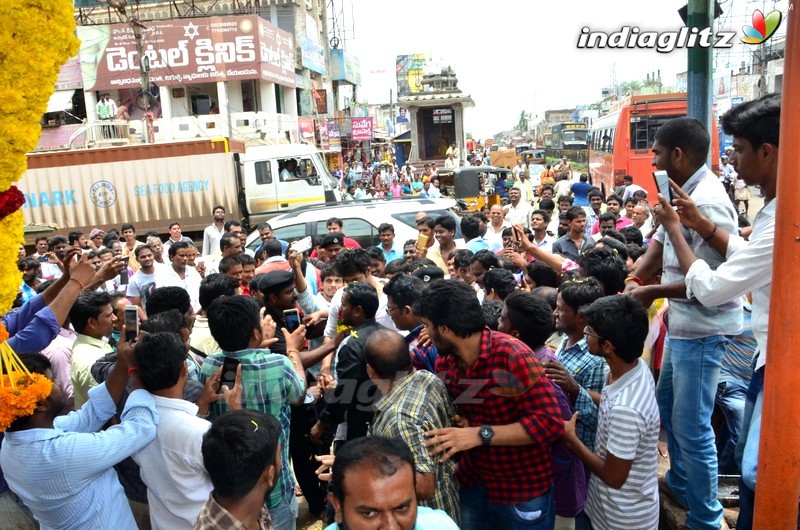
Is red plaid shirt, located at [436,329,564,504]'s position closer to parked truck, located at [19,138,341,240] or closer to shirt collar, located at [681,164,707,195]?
shirt collar, located at [681,164,707,195]

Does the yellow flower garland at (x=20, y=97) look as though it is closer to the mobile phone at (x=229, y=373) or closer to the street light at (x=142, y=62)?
the mobile phone at (x=229, y=373)

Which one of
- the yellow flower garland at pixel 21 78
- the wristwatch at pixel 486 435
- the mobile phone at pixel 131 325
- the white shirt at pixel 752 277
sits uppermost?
the yellow flower garland at pixel 21 78

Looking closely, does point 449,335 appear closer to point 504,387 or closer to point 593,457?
point 504,387

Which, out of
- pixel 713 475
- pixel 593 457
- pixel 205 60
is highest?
pixel 205 60

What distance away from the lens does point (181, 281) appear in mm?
7023

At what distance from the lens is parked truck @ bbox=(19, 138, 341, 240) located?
16875 mm

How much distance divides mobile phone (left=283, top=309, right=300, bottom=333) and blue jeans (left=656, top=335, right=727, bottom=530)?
230cm

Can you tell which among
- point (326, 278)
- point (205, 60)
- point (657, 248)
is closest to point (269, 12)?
point (205, 60)

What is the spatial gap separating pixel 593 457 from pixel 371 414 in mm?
1063

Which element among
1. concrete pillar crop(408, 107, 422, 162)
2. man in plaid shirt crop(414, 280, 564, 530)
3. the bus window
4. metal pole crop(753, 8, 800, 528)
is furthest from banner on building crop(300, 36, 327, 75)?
metal pole crop(753, 8, 800, 528)

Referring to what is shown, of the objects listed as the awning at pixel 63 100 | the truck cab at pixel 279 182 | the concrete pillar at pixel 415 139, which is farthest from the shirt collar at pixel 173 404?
the concrete pillar at pixel 415 139

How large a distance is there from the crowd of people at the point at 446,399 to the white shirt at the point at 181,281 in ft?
9.26

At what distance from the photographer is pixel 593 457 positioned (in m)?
2.72

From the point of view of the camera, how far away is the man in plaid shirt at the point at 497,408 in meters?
2.54
